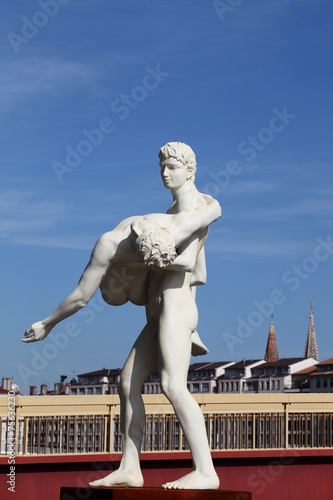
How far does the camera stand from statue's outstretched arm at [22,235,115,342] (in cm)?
740

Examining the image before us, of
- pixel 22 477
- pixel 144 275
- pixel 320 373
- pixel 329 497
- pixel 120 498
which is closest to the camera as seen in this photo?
pixel 120 498

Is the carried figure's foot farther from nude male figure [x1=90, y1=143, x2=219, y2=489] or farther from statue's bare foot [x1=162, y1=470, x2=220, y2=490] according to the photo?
statue's bare foot [x1=162, y1=470, x2=220, y2=490]

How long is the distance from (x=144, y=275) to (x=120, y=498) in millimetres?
1566

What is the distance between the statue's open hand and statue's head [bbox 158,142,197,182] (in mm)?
1462

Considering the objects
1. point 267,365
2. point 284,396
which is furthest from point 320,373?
point 284,396

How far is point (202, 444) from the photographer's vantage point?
7289mm

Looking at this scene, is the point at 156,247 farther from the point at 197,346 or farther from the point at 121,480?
the point at 121,480

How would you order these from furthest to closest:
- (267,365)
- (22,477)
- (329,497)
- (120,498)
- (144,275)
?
(267,365), (329,497), (22,477), (144,275), (120,498)

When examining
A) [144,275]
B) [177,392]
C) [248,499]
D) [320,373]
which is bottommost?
[248,499]

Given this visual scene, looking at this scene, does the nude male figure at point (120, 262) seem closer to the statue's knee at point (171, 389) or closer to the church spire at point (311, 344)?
the statue's knee at point (171, 389)

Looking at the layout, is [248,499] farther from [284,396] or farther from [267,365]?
[267,365]

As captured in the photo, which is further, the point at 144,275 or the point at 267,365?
the point at 267,365


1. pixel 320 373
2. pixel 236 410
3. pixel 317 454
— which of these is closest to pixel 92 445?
pixel 236 410

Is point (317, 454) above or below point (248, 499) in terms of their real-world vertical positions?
above
